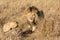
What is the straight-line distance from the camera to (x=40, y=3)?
693 centimetres

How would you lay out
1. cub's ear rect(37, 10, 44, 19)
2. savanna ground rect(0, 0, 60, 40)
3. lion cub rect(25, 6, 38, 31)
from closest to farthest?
1. savanna ground rect(0, 0, 60, 40)
2. lion cub rect(25, 6, 38, 31)
3. cub's ear rect(37, 10, 44, 19)

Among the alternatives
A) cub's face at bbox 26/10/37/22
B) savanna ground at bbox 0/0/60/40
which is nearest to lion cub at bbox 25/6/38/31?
cub's face at bbox 26/10/37/22

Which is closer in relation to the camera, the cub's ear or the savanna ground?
the savanna ground

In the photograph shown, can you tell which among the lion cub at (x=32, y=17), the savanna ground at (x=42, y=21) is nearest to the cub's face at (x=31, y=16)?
the lion cub at (x=32, y=17)

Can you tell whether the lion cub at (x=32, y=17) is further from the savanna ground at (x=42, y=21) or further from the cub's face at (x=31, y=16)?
the savanna ground at (x=42, y=21)

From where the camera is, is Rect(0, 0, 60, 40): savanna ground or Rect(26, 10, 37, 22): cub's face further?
Rect(26, 10, 37, 22): cub's face

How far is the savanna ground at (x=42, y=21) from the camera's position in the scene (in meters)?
5.59

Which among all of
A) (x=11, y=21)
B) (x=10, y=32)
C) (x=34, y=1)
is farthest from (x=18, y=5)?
(x=10, y=32)

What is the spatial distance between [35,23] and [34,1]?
121 cm

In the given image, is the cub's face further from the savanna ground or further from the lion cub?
the savanna ground

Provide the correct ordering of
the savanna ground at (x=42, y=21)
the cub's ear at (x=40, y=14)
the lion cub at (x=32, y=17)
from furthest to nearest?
the cub's ear at (x=40, y=14)
the lion cub at (x=32, y=17)
the savanna ground at (x=42, y=21)

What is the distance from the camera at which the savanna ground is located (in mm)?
5586

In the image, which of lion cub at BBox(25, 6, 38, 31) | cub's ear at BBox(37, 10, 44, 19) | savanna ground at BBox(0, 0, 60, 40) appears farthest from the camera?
cub's ear at BBox(37, 10, 44, 19)

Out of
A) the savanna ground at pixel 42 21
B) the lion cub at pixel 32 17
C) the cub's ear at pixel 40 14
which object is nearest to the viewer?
the savanna ground at pixel 42 21
